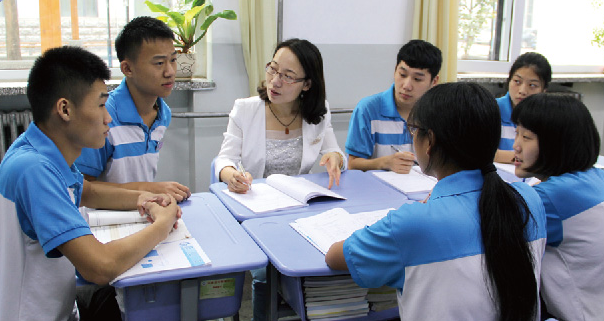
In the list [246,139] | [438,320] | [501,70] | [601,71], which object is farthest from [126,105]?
[601,71]

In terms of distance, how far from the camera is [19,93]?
2.84 m

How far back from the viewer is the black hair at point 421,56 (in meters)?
2.38

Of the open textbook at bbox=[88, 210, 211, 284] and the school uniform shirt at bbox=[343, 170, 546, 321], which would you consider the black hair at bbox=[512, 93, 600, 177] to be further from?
the open textbook at bbox=[88, 210, 211, 284]

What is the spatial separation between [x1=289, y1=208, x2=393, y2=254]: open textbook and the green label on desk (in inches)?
10.2

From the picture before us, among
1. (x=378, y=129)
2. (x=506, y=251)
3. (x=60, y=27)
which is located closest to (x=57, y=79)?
(x=506, y=251)

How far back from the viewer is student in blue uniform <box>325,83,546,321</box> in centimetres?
106

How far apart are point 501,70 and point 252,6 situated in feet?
7.47

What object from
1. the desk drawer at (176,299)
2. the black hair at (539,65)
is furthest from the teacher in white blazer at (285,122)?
the black hair at (539,65)

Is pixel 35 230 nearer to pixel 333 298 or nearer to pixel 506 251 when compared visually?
pixel 333 298

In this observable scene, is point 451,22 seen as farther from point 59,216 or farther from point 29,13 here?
point 59,216

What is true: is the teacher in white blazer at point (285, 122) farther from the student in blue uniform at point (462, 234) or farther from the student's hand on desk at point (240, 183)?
the student in blue uniform at point (462, 234)

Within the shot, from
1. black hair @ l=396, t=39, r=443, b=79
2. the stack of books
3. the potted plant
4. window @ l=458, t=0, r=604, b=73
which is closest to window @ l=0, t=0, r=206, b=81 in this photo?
the potted plant

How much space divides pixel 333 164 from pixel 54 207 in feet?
3.96

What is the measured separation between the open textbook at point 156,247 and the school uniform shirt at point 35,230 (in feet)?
0.51
